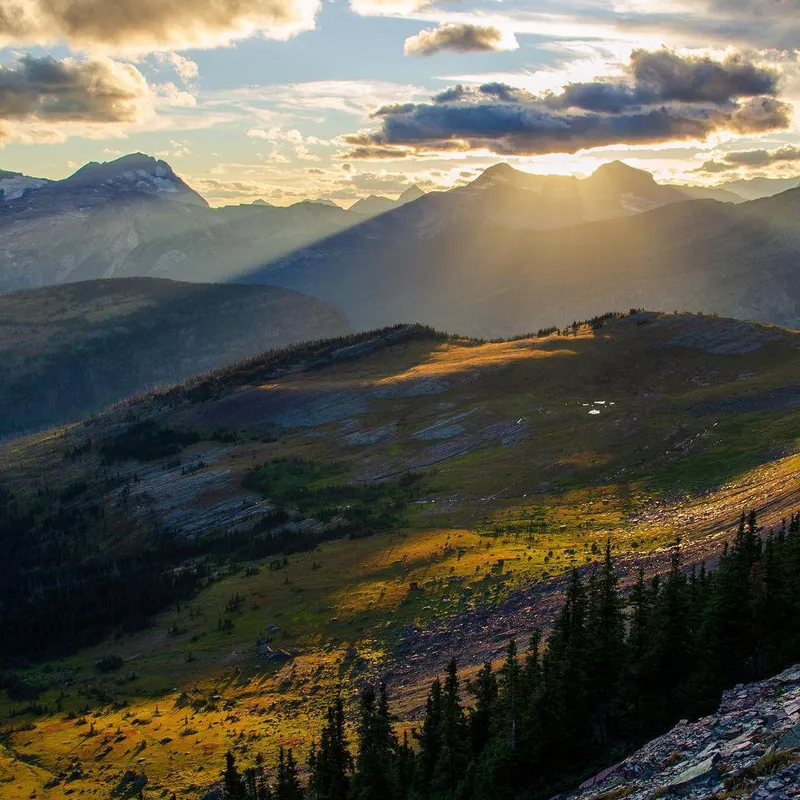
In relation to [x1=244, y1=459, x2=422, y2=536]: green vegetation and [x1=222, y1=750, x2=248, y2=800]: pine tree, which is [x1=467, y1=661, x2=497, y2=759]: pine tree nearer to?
[x1=222, y1=750, x2=248, y2=800]: pine tree

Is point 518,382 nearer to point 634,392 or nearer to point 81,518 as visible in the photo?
point 634,392

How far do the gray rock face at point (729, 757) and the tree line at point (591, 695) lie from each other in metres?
2.87

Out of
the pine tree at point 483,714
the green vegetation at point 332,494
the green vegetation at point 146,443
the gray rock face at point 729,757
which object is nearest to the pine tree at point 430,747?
the pine tree at point 483,714

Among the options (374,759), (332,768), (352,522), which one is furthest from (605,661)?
(352,522)

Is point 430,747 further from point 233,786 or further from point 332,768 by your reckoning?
point 233,786

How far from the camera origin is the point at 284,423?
502 ft

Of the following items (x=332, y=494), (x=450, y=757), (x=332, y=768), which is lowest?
(x=332, y=494)

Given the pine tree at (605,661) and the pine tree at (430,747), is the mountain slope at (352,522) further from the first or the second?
the pine tree at (605,661)

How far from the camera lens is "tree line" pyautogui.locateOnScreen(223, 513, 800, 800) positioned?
31.8 meters

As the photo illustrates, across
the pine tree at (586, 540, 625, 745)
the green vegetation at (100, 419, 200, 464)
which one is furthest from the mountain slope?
the pine tree at (586, 540, 625, 745)

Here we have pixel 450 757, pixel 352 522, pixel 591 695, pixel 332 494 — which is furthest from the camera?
pixel 332 494

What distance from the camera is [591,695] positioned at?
109 feet

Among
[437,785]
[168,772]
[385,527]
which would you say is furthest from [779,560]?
[385,527]

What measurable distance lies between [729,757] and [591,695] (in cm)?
1193
